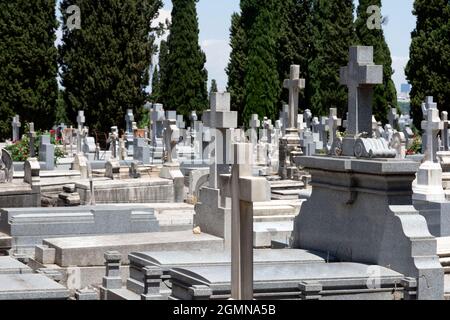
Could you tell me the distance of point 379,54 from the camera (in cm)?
4344

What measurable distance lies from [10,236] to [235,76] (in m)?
36.9

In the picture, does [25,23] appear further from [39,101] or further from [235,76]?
[235,76]

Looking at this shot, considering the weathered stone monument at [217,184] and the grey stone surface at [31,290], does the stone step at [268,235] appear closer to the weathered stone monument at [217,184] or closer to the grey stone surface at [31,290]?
the weathered stone monument at [217,184]

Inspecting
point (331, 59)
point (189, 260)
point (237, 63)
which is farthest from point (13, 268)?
point (237, 63)

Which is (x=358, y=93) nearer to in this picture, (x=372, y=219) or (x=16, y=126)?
(x=372, y=219)

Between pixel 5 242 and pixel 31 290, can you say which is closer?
pixel 31 290

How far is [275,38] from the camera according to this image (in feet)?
158

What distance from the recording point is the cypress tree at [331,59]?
145ft

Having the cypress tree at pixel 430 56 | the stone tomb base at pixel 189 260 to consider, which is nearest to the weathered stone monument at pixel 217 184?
the stone tomb base at pixel 189 260

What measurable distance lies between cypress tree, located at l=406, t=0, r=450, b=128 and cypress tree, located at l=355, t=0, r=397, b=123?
7.85 feet

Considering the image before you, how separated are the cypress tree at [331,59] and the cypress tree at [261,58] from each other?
6.12 feet

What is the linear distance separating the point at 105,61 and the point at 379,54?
11.9 meters

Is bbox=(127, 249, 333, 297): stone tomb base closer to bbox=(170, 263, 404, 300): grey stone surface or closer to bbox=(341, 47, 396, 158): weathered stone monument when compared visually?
bbox=(170, 263, 404, 300): grey stone surface
